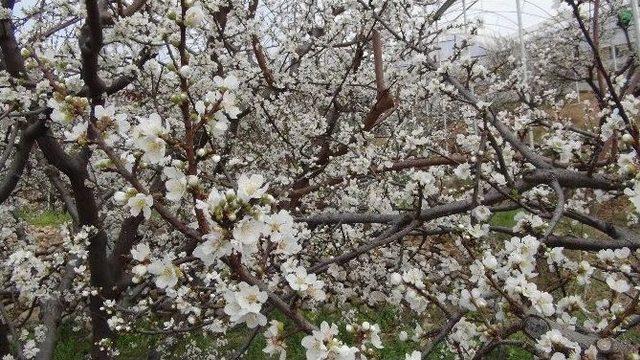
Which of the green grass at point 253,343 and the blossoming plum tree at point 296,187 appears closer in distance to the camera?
the blossoming plum tree at point 296,187

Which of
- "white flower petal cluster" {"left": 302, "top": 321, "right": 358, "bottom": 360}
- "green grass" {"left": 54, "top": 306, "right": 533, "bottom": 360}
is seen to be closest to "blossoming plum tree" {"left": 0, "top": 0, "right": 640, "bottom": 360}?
"white flower petal cluster" {"left": 302, "top": 321, "right": 358, "bottom": 360}

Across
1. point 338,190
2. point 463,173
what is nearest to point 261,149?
point 338,190

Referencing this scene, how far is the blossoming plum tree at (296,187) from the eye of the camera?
58.4 inches

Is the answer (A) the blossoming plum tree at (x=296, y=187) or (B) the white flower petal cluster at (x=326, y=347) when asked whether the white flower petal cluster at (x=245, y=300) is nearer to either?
(A) the blossoming plum tree at (x=296, y=187)

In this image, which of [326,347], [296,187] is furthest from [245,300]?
[296,187]

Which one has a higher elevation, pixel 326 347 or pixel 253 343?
pixel 253 343

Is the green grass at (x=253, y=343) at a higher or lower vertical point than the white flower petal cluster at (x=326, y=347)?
higher

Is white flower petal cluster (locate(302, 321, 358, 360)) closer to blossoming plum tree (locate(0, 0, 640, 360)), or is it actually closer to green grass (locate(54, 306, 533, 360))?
blossoming plum tree (locate(0, 0, 640, 360))

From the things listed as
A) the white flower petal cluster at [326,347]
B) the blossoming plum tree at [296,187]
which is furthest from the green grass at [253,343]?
the white flower petal cluster at [326,347]

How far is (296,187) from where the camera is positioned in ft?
14.0

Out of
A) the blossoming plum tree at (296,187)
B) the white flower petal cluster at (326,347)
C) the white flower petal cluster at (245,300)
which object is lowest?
the white flower petal cluster at (326,347)

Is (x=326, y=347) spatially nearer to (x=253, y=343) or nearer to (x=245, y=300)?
(x=245, y=300)

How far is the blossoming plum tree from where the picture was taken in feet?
4.86

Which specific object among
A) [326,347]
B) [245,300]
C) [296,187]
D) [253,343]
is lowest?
[326,347]
